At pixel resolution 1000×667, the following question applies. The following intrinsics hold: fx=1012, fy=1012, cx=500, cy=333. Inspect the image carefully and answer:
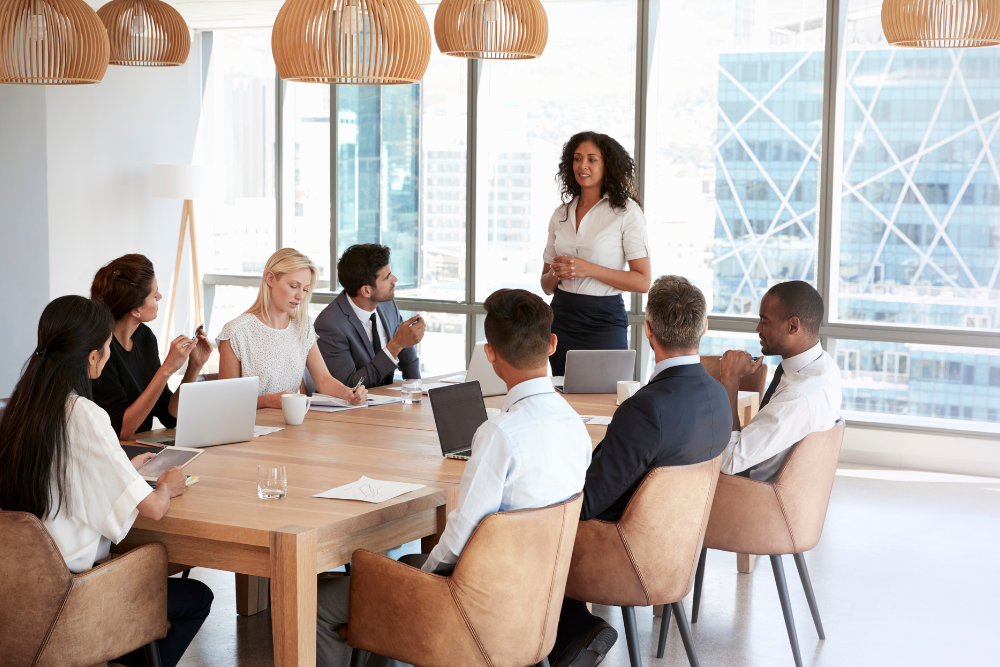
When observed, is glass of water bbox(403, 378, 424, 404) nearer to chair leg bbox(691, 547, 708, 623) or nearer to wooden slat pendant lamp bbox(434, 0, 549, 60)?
chair leg bbox(691, 547, 708, 623)

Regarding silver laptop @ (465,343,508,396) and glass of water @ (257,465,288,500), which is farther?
silver laptop @ (465,343,508,396)

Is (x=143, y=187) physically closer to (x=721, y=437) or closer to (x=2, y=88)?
(x=2, y=88)

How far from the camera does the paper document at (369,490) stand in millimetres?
2609

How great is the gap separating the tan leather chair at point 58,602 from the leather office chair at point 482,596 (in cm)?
54

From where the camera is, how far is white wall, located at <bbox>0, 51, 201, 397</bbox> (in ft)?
21.3

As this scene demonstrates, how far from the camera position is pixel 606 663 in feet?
11.1

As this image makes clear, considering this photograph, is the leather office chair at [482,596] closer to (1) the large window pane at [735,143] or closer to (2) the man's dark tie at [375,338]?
(2) the man's dark tie at [375,338]

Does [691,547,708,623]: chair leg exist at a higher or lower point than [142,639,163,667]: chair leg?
lower

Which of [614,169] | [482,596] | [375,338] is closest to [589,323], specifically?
[614,169]

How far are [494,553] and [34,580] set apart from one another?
3.36 ft

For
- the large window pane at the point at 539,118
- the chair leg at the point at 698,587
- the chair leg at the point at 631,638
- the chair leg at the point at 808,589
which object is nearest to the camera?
the chair leg at the point at 631,638

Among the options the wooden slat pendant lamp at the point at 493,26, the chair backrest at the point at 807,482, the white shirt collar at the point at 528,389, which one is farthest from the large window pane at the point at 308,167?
the white shirt collar at the point at 528,389

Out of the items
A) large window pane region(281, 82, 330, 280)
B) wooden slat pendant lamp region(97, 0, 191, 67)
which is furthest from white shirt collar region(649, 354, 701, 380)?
large window pane region(281, 82, 330, 280)

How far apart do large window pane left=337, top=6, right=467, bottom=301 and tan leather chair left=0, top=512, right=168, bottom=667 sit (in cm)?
522
